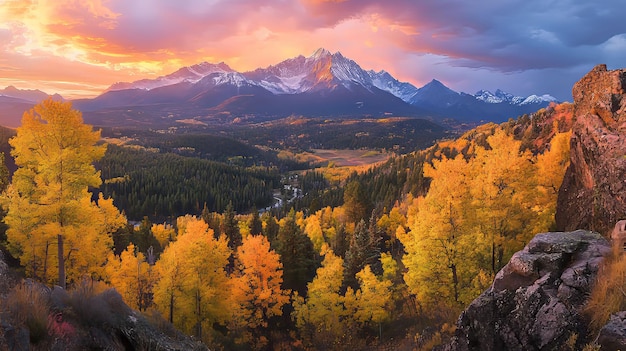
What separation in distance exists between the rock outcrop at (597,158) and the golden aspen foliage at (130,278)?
99.0 ft

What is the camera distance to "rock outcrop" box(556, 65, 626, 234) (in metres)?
16.8

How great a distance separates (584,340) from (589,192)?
45.4 ft

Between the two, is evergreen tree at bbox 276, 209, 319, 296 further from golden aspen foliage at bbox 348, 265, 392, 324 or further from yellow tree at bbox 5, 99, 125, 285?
yellow tree at bbox 5, 99, 125, 285

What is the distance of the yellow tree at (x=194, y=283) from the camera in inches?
1097

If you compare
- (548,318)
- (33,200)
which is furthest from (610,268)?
(33,200)

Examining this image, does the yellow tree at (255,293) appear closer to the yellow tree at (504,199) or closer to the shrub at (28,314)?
the yellow tree at (504,199)

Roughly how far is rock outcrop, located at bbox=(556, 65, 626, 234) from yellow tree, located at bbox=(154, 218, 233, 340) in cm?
2511

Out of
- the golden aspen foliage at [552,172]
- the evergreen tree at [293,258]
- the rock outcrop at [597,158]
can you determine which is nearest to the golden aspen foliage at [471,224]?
the rock outcrop at [597,158]

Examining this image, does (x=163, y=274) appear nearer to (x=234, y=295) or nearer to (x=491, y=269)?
(x=234, y=295)

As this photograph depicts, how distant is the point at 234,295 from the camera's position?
107ft

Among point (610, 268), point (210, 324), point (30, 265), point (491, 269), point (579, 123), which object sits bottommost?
point (210, 324)

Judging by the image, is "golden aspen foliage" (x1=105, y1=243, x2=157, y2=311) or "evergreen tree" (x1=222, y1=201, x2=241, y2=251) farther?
"evergreen tree" (x1=222, y1=201, x2=241, y2=251)

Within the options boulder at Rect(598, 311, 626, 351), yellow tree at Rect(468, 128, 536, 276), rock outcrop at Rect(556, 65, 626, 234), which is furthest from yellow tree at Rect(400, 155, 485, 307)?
boulder at Rect(598, 311, 626, 351)

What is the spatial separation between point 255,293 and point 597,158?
27.4m
